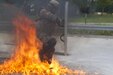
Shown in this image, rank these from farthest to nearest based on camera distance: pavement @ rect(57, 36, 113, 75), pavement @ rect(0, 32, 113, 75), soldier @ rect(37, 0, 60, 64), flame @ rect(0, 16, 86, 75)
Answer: pavement @ rect(0, 32, 113, 75)
pavement @ rect(57, 36, 113, 75)
soldier @ rect(37, 0, 60, 64)
flame @ rect(0, 16, 86, 75)

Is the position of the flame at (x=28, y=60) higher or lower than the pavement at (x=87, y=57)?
higher

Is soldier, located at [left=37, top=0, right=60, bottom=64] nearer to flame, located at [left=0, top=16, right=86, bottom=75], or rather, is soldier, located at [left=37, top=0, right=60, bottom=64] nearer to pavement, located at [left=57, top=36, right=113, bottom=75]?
flame, located at [left=0, top=16, right=86, bottom=75]

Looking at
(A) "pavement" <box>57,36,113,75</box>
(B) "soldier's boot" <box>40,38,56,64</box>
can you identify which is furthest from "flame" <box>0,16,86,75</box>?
(A) "pavement" <box>57,36,113,75</box>

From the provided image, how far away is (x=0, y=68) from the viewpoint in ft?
27.9

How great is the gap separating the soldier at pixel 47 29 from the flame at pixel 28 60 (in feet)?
0.37

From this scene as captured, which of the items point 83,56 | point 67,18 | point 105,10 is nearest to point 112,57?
point 83,56

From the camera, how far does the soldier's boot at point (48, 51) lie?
8383 millimetres

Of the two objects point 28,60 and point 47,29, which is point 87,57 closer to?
point 47,29

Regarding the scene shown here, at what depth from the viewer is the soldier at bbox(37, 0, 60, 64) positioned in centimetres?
838

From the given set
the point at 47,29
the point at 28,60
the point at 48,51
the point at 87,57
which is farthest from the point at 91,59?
the point at 28,60

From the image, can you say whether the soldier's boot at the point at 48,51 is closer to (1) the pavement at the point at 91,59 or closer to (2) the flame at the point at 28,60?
(2) the flame at the point at 28,60

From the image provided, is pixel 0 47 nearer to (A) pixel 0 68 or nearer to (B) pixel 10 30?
(B) pixel 10 30

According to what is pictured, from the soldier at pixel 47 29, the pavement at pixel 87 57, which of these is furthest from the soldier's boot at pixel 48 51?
the pavement at pixel 87 57

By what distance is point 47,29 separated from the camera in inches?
333
